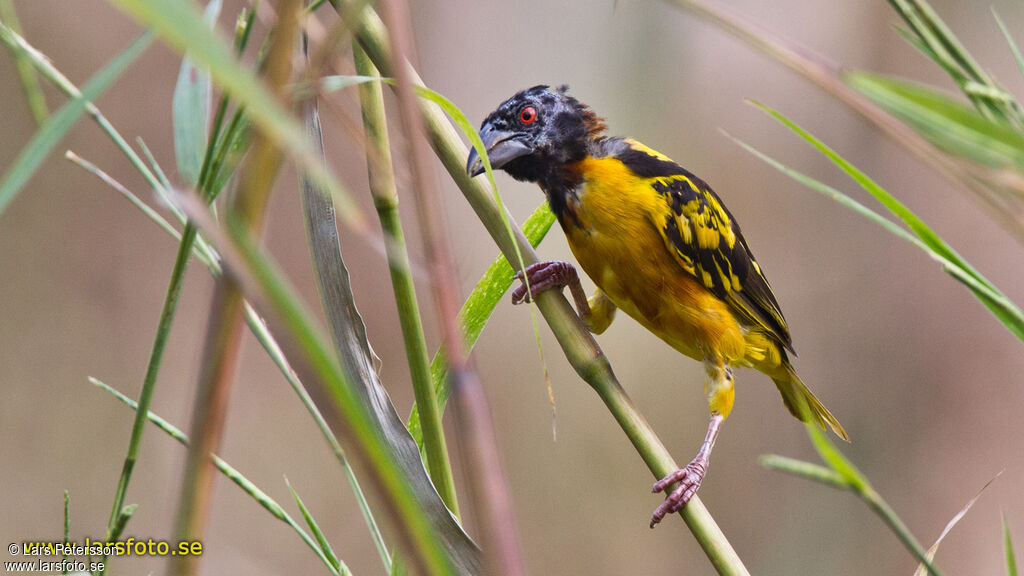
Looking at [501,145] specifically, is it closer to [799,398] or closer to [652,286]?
[652,286]

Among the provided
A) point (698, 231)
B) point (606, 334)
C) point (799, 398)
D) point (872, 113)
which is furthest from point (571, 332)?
point (606, 334)

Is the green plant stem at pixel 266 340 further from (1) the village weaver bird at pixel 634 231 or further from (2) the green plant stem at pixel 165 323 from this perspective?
(1) the village weaver bird at pixel 634 231

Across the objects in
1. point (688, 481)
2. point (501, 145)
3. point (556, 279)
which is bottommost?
point (688, 481)

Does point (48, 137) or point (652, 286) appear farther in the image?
point (652, 286)

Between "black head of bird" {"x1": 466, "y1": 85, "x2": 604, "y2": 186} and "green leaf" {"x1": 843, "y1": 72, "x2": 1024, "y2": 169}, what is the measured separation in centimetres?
167

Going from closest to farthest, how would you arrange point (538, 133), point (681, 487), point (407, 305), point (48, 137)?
point (48, 137)
point (407, 305)
point (681, 487)
point (538, 133)

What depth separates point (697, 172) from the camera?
5273 mm

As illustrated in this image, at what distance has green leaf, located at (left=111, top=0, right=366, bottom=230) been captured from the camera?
406 millimetres

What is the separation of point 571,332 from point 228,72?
3.17 feet

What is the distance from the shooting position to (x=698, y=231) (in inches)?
99.7

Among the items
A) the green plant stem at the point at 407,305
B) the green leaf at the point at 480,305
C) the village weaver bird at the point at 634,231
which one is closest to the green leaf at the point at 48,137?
the green plant stem at the point at 407,305

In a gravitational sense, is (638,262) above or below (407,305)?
above

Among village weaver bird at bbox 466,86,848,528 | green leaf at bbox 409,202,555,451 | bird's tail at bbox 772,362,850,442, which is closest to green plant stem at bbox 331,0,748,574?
green leaf at bbox 409,202,555,451

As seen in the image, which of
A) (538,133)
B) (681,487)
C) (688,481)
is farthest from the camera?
(538,133)
